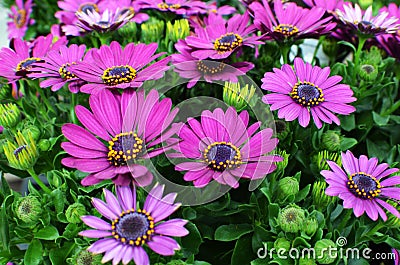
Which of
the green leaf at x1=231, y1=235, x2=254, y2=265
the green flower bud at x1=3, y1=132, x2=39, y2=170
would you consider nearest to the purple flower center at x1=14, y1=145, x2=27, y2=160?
the green flower bud at x1=3, y1=132, x2=39, y2=170

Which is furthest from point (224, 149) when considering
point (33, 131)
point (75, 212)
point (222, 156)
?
point (33, 131)

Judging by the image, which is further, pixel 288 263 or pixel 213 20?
pixel 213 20

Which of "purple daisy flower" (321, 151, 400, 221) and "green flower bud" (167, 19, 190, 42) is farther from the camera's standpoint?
"green flower bud" (167, 19, 190, 42)

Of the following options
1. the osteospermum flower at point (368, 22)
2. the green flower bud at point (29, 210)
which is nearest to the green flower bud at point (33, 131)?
the green flower bud at point (29, 210)

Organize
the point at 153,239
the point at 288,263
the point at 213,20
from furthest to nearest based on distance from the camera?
the point at 213,20 → the point at 288,263 → the point at 153,239

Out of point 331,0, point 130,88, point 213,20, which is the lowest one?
point 130,88

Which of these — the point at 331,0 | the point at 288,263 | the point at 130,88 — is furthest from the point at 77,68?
the point at 331,0

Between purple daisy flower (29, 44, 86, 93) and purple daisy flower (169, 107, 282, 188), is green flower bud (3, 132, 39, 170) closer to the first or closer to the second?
purple daisy flower (29, 44, 86, 93)

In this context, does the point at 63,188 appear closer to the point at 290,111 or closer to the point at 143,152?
the point at 143,152
